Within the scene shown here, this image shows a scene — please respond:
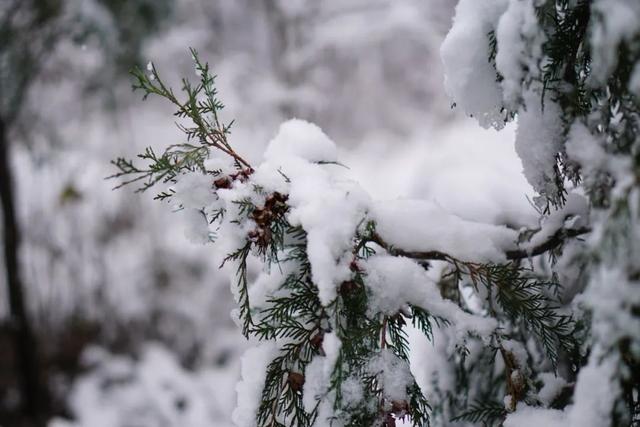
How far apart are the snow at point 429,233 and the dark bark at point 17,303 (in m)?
4.13

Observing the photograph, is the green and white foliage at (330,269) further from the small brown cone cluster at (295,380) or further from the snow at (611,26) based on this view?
the snow at (611,26)

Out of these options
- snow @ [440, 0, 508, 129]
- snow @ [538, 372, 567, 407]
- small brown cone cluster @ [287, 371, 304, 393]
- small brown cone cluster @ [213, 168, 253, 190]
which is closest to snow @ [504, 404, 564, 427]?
snow @ [538, 372, 567, 407]

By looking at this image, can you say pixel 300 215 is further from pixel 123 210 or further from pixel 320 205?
pixel 123 210

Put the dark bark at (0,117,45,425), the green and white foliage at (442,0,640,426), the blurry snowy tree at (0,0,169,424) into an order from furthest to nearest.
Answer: the dark bark at (0,117,45,425)
the blurry snowy tree at (0,0,169,424)
the green and white foliage at (442,0,640,426)

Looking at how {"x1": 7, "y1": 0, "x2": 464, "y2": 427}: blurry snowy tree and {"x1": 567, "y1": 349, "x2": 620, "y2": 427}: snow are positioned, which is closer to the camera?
{"x1": 567, "y1": 349, "x2": 620, "y2": 427}: snow

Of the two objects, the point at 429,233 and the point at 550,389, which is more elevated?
the point at 429,233

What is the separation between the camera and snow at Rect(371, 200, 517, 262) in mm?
1145

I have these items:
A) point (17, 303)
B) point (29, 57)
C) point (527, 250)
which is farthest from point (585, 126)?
point (17, 303)

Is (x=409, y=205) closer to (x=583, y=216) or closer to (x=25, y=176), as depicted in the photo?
(x=583, y=216)

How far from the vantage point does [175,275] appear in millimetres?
7574

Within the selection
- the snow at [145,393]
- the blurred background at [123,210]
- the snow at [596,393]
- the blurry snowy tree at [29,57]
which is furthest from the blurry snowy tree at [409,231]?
the snow at [145,393]

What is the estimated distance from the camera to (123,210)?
826 centimetres

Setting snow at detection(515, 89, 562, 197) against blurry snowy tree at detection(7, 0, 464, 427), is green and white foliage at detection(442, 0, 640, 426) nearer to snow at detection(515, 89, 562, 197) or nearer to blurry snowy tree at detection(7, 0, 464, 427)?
snow at detection(515, 89, 562, 197)

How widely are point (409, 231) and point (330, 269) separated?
13.1 inches
